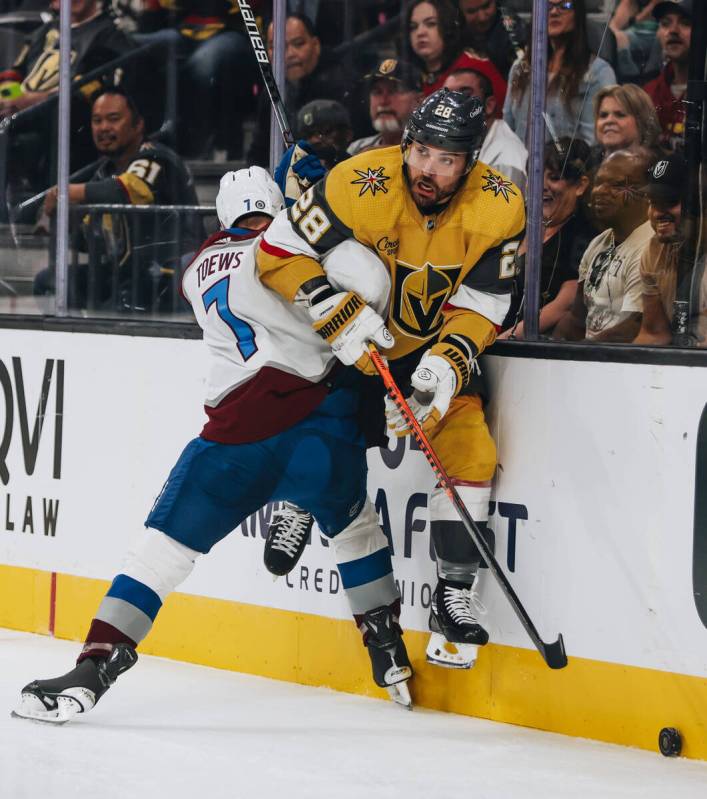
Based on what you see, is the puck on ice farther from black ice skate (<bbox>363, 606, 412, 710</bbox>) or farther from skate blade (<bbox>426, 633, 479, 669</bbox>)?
black ice skate (<bbox>363, 606, 412, 710</bbox>)

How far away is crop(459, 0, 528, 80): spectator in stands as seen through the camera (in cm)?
405

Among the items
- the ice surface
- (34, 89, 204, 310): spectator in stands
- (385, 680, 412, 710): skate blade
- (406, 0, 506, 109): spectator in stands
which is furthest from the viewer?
(34, 89, 204, 310): spectator in stands

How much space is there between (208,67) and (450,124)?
1.70 m

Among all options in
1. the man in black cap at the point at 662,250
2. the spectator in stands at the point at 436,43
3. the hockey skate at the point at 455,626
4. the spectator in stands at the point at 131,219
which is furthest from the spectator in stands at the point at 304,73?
the hockey skate at the point at 455,626

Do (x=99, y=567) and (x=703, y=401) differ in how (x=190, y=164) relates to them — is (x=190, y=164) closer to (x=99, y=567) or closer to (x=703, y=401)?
(x=99, y=567)

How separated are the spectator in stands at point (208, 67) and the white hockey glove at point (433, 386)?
1.35m

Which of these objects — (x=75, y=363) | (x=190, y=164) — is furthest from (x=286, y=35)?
(x=75, y=363)

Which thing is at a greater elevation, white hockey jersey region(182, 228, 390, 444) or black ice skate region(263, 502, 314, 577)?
white hockey jersey region(182, 228, 390, 444)

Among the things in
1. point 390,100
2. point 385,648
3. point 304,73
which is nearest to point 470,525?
point 385,648

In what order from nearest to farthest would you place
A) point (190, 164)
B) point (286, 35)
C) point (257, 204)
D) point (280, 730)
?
point (280, 730) → point (257, 204) → point (286, 35) → point (190, 164)

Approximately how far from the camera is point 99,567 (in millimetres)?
4672

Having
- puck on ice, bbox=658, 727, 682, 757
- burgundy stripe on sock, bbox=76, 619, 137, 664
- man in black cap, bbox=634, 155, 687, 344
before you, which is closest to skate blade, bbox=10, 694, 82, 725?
burgundy stripe on sock, bbox=76, 619, 137, 664

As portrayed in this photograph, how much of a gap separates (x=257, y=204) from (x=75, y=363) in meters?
1.09

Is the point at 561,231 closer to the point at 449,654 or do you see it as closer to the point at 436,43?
the point at 436,43
